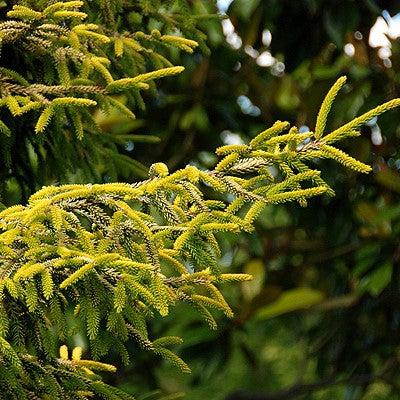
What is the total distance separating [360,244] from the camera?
5.41m

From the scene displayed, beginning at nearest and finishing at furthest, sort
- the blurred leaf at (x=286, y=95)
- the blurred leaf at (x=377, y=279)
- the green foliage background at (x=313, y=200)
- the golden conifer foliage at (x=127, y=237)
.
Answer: the golden conifer foliage at (x=127, y=237)
the blurred leaf at (x=377, y=279)
the green foliage background at (x=313, y=200)
the blurred leaf at (x=286, y=95)

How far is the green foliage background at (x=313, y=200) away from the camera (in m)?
4.90

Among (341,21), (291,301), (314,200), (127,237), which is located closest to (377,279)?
(291,301)

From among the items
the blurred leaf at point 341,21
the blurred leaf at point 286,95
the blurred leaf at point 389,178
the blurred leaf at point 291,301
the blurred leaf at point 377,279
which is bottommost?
the blurred leaf at point 291,301

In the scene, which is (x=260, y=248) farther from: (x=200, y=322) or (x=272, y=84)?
(x=272, y=84)

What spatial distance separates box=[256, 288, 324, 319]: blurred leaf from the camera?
5.02 meters

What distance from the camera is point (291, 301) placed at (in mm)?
5027

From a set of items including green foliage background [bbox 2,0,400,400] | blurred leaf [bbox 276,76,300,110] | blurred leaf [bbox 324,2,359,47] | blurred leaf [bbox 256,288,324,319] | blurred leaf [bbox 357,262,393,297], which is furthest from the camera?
blurred leaf [bbox 276,76,300,110]

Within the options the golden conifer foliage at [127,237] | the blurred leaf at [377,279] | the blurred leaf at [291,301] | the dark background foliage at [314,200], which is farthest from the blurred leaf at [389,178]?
the golden conifer foliage at [127,237]

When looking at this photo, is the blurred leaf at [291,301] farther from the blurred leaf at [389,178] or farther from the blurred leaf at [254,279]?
the blurred leaf at [389,178]

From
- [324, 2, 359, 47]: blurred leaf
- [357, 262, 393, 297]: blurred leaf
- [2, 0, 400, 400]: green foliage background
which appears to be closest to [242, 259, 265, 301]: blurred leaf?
[2, 0, 400, 400]: green foliage background

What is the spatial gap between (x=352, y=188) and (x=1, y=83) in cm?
318

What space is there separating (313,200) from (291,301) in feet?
2.04

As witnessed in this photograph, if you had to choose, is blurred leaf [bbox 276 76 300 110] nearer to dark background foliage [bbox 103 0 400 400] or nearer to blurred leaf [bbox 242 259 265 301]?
dark background foliage [bbox 103 0 400 400]
